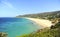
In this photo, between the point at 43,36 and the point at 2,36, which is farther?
the point at 2,36

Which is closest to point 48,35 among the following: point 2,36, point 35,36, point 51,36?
point 51,36

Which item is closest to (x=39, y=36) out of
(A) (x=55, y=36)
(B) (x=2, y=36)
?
(A) (x=55, y=36)

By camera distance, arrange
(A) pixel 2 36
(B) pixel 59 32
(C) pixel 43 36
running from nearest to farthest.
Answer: (C) pixel 43 36, (B) pixel 59 32, (A) pixel 2 36

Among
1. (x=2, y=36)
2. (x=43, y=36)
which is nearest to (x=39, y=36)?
(x=43, y=36)

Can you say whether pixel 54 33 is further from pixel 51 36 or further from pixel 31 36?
pixel 31 36

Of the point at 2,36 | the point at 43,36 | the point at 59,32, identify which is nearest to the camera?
the point at 43,36

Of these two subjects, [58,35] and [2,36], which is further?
[2,36]

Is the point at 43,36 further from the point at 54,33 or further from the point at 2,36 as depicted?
the point at 2,36
